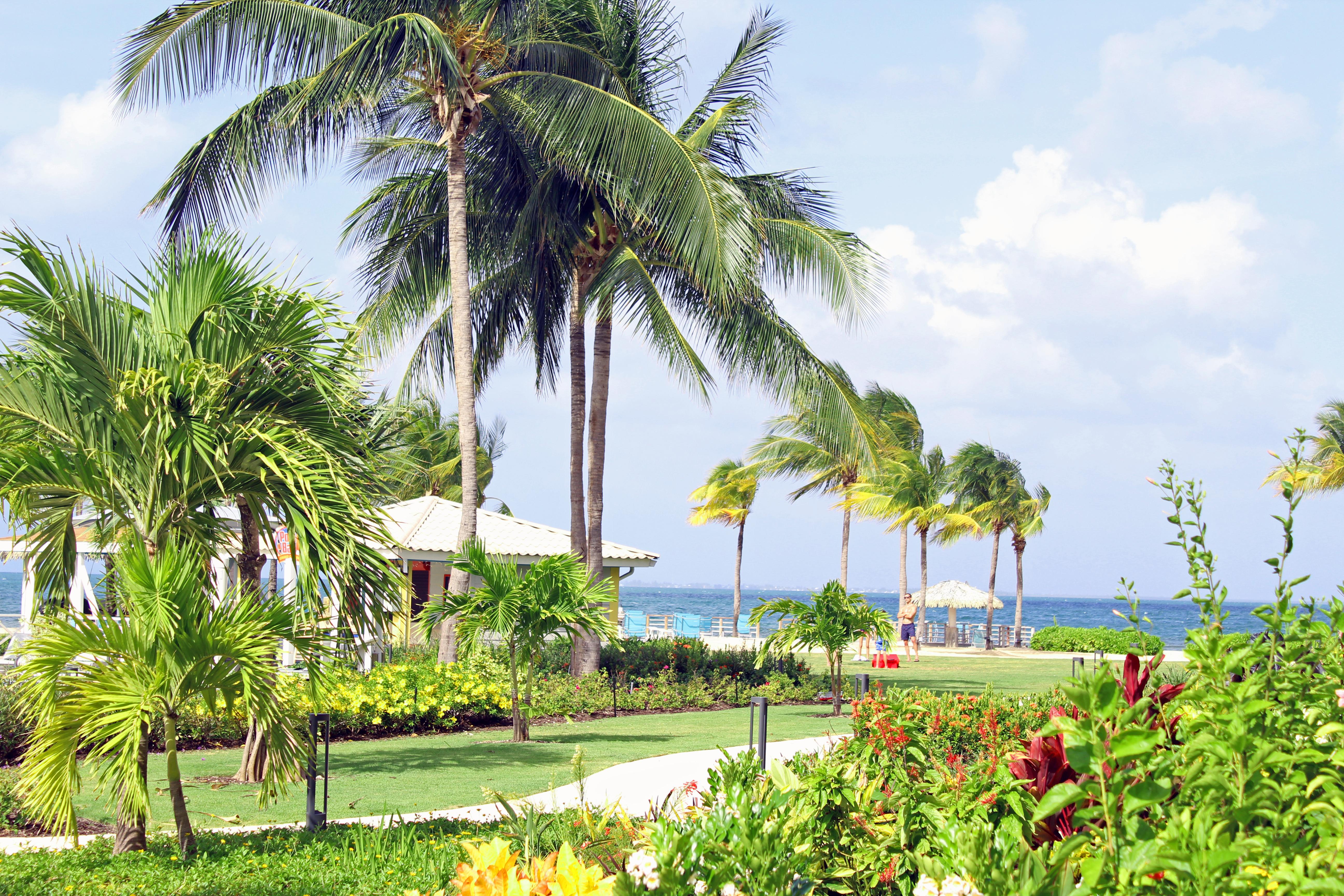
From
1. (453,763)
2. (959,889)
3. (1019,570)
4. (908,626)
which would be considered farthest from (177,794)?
(1019,570)

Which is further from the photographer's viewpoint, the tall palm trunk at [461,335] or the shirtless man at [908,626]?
the shirtless man at [908,626]

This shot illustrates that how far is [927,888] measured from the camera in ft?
8.27

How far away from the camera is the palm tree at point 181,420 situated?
258 inches

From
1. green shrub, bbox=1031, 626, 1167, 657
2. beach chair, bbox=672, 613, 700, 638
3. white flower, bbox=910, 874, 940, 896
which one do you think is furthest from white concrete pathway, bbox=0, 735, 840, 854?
green shrub, bbox=1031, 626, 1167, 657

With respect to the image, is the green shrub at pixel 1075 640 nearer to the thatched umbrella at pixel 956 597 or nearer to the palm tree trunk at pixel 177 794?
the thatched umbrella at pixel 956 597

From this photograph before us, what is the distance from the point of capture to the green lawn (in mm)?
8523

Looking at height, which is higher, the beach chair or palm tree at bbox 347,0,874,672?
palm tree at bbox 347,0,874,672

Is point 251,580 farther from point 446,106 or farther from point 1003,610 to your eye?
point 1003,610

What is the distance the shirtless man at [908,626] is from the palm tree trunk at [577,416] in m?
14.4

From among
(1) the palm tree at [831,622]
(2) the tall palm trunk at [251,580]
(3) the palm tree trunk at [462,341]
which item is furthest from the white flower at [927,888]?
(3) the palm tree trunk at [462,341]

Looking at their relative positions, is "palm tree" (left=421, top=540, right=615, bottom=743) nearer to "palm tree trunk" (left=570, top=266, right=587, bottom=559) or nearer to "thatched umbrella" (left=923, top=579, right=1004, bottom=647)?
"palm tree trunk" (left=570, top=266, right=587, bottom=559)

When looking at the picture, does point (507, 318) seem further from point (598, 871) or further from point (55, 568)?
point (598, 871)

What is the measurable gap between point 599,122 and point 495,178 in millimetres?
3915

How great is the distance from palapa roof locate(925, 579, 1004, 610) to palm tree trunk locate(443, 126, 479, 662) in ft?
117
